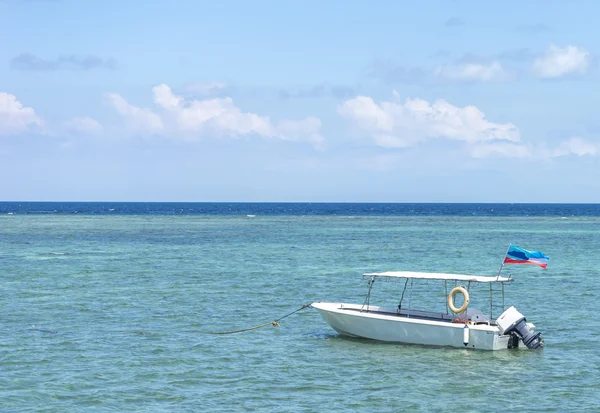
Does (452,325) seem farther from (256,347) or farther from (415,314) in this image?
(256,347)

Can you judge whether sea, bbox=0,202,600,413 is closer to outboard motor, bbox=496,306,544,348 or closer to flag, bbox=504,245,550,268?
outboard motor, bbox=496,306,544,348

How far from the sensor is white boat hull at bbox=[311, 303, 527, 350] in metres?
30.6

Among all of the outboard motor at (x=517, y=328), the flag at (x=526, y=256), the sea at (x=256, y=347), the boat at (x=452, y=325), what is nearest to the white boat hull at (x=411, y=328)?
the boat at (x=452, y=325)

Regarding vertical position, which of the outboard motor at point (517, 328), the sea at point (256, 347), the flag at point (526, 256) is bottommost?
the sea at point (256, 347)

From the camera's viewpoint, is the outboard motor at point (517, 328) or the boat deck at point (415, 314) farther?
the boat deck at point (415, 314)

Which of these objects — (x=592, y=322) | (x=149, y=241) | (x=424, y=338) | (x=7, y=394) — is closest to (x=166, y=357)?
(x=7, y=394)

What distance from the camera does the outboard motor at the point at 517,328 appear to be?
1212 inches

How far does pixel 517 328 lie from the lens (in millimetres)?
30906

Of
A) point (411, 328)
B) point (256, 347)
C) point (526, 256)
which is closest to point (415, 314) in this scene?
point (411, 328)

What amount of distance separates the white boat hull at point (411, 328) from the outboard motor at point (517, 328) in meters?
0.26

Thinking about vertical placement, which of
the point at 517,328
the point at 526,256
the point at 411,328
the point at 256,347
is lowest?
the point at 256,347

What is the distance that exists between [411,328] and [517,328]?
400cm

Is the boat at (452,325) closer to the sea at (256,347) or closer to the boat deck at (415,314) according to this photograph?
the boat deck at (415,314)

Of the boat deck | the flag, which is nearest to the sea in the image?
the boat deck
